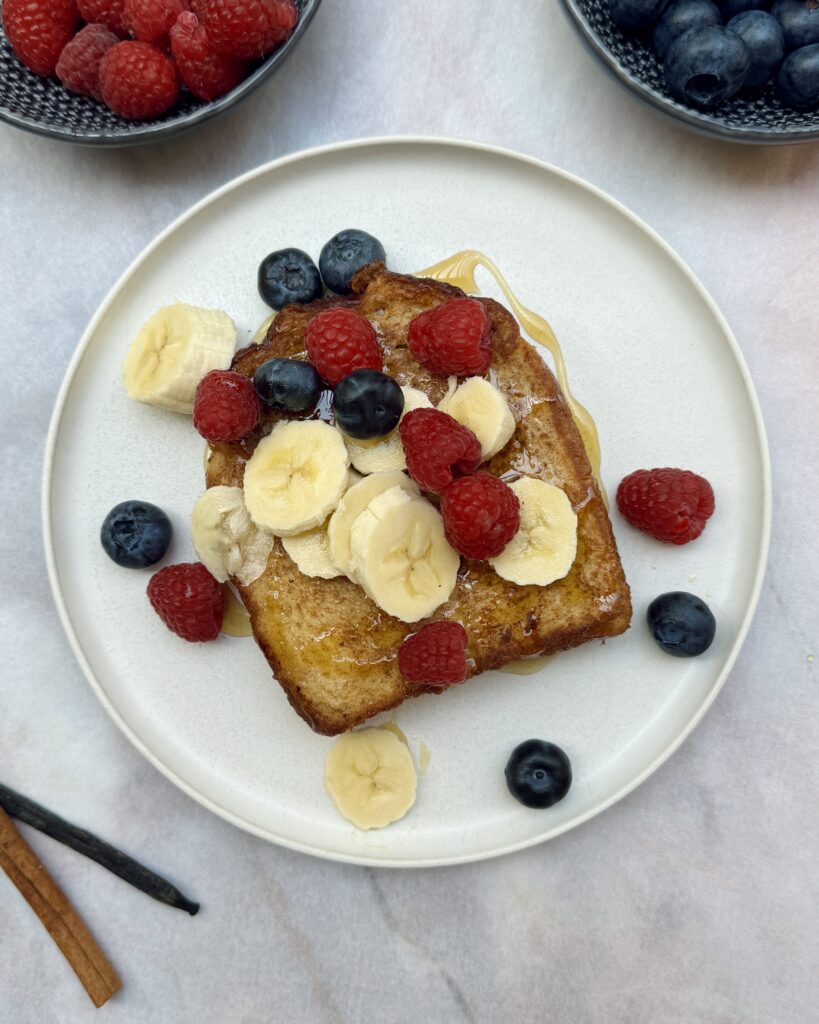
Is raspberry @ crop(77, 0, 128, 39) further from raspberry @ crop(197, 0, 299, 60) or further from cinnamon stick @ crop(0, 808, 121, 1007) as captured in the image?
cinnamon stick @ crop(0, 808, 121, 1007)

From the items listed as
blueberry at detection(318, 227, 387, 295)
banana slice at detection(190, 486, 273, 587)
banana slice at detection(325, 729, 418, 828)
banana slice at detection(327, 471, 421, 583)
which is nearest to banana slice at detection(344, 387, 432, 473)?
banana slice at detection(327, 471, 421, 583)

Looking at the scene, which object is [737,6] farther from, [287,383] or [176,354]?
[176,354]

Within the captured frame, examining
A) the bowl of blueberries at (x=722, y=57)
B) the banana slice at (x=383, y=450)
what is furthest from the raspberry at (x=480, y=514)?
the bowl of blueberries at (x=722, y=57)

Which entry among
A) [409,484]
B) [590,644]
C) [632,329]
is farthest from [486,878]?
[632,329]

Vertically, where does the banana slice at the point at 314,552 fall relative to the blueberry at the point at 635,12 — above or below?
below

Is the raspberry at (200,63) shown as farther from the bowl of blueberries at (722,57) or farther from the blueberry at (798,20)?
the blueberry at (798,20)

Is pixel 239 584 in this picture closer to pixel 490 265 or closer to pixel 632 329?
pixel 490 265

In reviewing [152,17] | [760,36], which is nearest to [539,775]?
[760,36]
